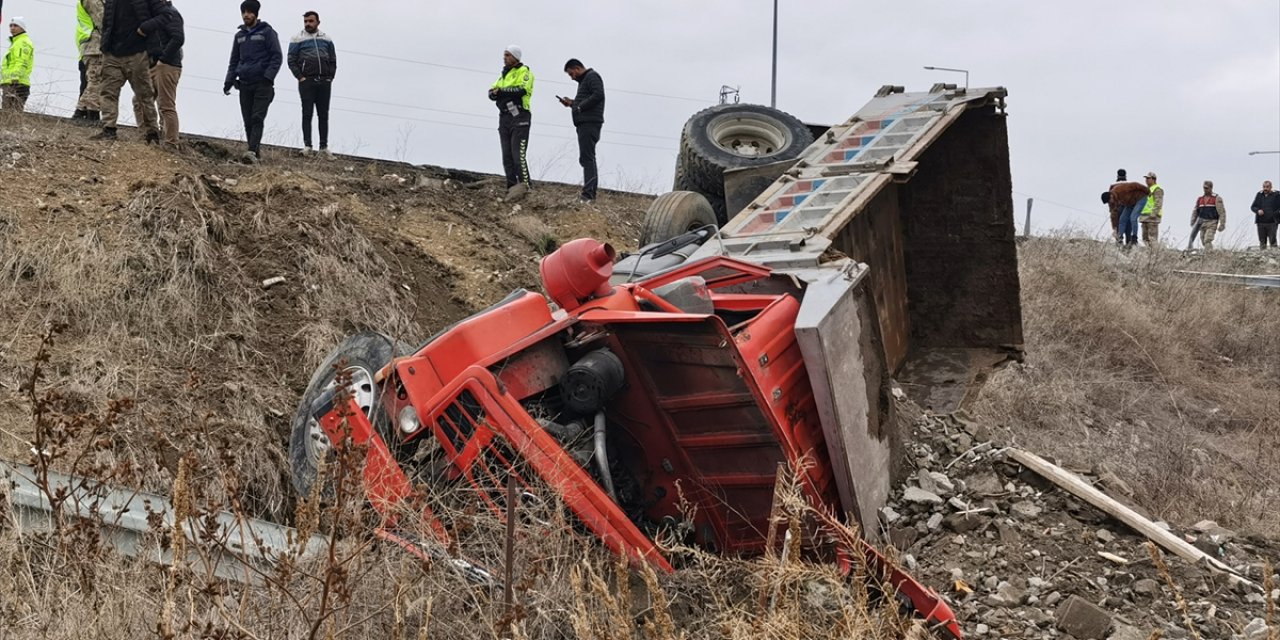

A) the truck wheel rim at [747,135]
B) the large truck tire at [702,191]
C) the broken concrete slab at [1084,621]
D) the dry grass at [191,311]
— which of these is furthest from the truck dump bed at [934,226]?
the broken concrete slab at [1084,621]

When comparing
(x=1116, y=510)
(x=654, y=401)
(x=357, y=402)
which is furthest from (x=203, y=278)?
(x=1116, y=510)

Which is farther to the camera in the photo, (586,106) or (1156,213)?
(1156,213)

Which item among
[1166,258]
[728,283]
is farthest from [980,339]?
[1166,258]

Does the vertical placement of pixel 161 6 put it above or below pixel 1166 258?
above

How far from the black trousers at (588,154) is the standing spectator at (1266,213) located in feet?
42.5

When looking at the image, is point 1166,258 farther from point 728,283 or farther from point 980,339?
point 728,283

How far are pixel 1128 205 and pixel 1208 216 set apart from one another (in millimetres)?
1606

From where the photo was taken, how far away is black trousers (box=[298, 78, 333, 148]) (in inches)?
474

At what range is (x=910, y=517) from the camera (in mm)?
5707

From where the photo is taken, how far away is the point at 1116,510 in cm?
577

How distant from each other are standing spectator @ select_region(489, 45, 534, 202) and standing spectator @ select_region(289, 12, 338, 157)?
1582 mm

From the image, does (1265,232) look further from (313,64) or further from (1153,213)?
(313,64)

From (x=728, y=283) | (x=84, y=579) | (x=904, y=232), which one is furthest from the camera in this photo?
(x=904, y=232)

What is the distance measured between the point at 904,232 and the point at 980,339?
0.88m
